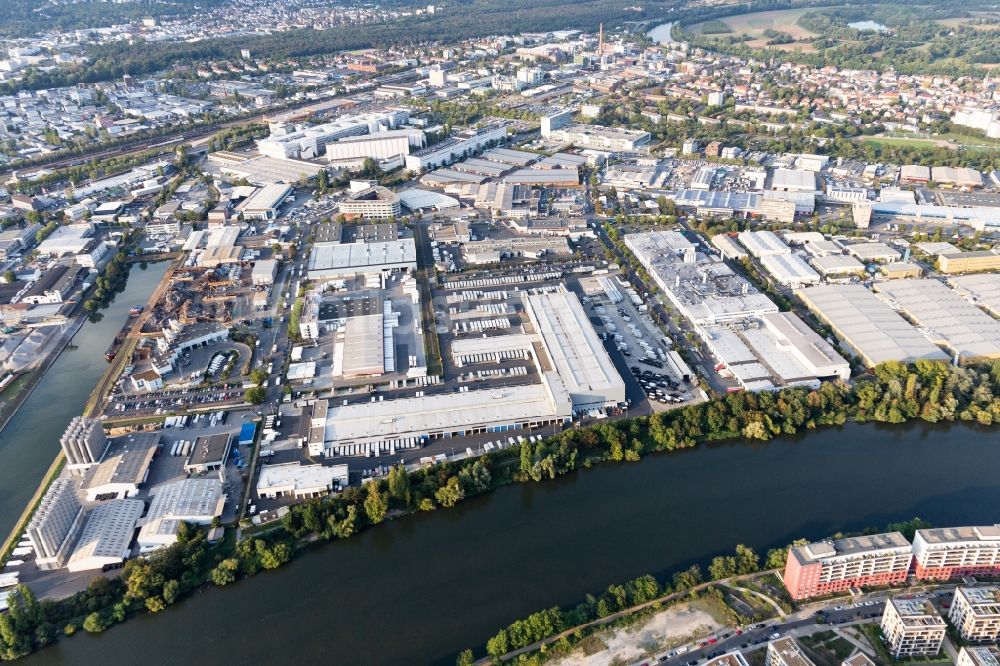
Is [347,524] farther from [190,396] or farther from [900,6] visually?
[900,6]

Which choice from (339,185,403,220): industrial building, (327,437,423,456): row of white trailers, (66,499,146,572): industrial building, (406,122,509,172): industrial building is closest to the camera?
(66,499,146,572): industrial building

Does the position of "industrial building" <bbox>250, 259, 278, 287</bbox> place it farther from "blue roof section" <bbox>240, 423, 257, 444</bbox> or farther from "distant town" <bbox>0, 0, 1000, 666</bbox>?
"blue roof section" <bbox>240, 423, 257, 444</bbox>

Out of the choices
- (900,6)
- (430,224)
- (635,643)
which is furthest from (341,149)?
(900,6)

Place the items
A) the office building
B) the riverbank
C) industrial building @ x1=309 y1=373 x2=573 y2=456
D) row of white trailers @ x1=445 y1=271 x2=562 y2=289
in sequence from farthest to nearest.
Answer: the office building < row of white trailers @ x1=445 y1=271 x2=562 y2=289 < industrial building @ x1=309 y1=373 x2=573 y2=456 < the riverbank

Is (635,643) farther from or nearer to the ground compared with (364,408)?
nearer to the ground

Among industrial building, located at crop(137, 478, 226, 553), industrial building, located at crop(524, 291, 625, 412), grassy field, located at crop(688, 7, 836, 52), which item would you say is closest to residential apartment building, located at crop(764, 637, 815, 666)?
industrial building, located at crop(524, 291, 625, 412)

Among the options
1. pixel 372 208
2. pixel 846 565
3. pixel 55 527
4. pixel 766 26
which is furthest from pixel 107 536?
pixel 766 26
